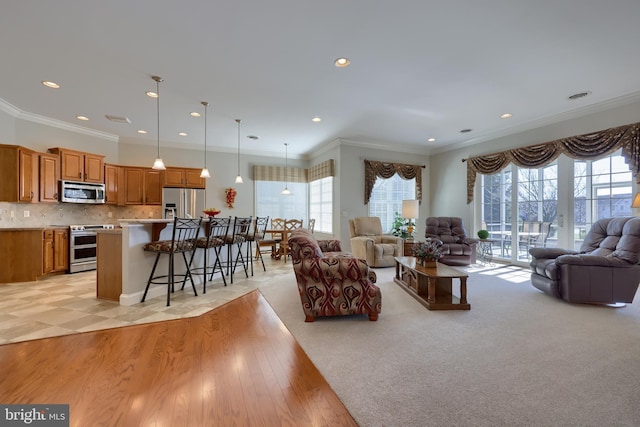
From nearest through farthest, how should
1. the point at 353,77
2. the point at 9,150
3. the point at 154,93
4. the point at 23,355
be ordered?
the point at 23,355, the point at 353,77, the point at 154,93, the point at 9,150

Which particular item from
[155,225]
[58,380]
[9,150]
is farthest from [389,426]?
[9,150]

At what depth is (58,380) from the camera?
1821 millimetres

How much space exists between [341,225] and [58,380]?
5193 mm

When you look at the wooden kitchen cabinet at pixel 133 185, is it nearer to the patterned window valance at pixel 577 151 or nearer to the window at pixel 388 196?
the window at pixel 388 196

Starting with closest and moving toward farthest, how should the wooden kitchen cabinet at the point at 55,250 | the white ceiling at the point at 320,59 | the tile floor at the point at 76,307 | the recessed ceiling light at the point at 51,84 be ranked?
the white ceiling at the point at 320,59 < the tile floor at the point at 76,307 < the recessed ceiling light at the point at 51,84 < the wooden kitchen cabinet at the point at 55,250

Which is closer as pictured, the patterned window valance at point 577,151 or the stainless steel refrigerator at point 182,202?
the patterned window valance at point 577,151

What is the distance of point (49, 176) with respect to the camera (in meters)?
4.89

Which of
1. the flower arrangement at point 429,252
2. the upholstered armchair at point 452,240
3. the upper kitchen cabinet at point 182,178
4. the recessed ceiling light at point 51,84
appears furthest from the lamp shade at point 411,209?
the recessed ceiling light at point 51,84

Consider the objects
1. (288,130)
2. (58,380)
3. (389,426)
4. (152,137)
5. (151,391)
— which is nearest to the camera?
(389,426)

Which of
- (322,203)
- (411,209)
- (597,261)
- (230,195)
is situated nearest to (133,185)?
(230,195)

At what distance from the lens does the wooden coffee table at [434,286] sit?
3.13 metres

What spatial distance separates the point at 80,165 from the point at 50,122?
2.91 ft

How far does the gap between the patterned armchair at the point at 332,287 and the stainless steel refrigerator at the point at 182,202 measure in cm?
468

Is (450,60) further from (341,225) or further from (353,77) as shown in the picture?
(341,225)
